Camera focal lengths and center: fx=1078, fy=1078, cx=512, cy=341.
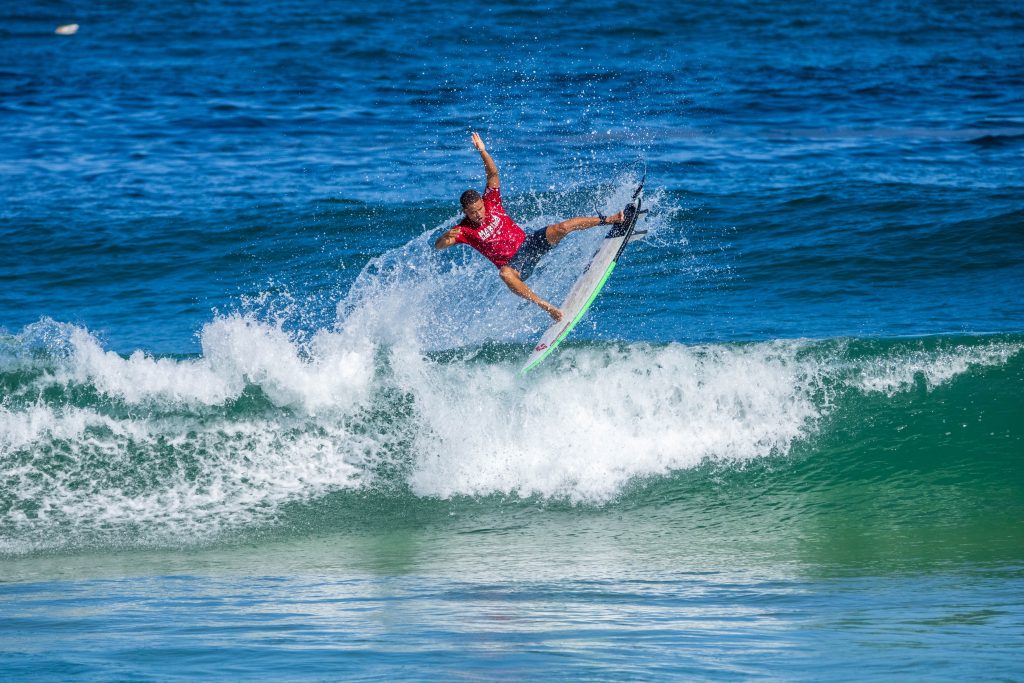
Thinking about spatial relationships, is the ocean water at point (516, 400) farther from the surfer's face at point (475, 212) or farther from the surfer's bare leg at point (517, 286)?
the surfer's face at point (475, 212)

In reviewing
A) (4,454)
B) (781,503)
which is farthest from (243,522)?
(781,503)

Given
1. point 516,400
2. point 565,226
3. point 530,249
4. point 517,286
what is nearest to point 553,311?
point 517,286

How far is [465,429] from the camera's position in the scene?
962cm

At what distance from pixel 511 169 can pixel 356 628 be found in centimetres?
1249

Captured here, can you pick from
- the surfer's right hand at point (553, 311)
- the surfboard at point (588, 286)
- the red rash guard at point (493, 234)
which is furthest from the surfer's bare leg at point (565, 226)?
the surfer's right hand at point (553, 311)

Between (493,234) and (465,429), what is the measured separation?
5.76 ft

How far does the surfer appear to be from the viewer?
Answer: 369 inches

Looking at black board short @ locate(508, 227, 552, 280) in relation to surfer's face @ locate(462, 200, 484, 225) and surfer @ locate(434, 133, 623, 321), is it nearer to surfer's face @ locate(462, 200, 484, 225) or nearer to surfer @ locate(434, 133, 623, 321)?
surfer @ locate(434, 133, 623, 321)

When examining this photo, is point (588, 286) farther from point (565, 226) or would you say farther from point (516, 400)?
point (516, 400)

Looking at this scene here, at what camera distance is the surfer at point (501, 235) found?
938cm

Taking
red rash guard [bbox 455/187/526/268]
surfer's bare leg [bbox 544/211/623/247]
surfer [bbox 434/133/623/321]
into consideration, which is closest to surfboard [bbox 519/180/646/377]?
surfer [bbox 434/133/623/321]

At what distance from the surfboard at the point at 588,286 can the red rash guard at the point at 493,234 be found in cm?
82

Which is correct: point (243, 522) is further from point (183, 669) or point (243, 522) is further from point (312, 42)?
point (312, 42)

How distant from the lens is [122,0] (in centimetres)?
3466
